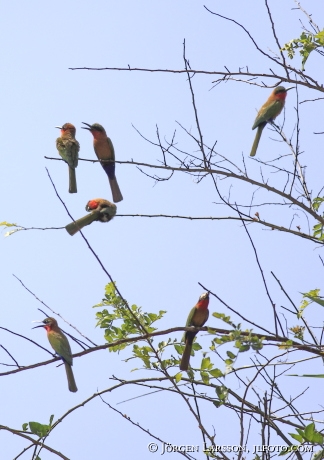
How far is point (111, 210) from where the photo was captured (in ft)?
20.9

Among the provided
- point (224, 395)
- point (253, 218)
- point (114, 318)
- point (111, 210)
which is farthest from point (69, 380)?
point (224, 395)

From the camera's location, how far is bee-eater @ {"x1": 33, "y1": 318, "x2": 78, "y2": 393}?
18.4ft

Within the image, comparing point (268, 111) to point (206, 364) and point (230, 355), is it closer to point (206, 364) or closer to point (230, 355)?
point (206, 364)

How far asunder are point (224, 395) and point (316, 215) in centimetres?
147

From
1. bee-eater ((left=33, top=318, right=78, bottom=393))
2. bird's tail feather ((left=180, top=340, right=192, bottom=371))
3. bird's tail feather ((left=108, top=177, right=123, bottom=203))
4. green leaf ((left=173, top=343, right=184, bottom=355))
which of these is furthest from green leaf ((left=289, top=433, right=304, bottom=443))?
bird's tail feather ((left=108, top=177, right=123, bottom=203))

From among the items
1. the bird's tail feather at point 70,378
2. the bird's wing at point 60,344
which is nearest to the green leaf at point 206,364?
the bird's wing at point 60,344

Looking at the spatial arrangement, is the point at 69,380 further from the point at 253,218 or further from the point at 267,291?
the point at 267,291

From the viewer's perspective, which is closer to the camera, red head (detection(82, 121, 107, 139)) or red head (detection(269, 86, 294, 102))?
red head (detection(269, 86, 294, 102))

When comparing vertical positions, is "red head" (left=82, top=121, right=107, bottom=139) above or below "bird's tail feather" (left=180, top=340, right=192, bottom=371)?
above

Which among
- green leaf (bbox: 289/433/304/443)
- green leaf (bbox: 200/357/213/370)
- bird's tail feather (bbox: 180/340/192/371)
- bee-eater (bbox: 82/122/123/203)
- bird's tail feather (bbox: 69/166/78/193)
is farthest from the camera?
bee-eater (bbox: 82/122/123/203)

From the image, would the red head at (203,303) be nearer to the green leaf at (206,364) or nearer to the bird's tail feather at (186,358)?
the bird's tail feather at (186,358)

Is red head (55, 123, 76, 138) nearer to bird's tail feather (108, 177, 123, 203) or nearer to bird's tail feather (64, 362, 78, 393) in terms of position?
bird's tail feather (108, 177, 123, 203)

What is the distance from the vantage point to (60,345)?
5781mm

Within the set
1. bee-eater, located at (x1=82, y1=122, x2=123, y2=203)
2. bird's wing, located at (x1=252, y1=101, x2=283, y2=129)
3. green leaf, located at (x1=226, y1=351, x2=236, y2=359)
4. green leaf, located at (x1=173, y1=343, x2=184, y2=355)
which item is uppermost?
bee-eater, located at (x1=82, y1=122, x2=123, y2=203)
